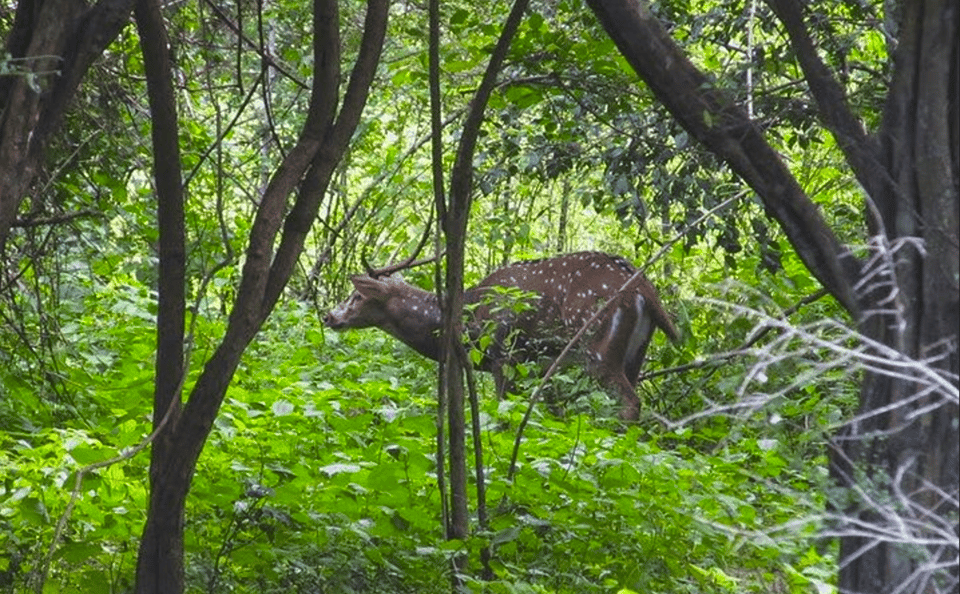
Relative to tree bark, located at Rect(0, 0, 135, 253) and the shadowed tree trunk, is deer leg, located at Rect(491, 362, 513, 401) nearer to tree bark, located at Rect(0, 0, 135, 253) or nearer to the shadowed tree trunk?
tree bark, located at Rect(0, 0, 135, 253)

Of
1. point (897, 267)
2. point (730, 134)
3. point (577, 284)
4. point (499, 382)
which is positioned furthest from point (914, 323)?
point (577, 284)

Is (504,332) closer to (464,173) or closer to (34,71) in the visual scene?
(464,173)

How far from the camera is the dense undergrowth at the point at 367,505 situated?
5.27 metres

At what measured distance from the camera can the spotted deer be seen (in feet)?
35.7

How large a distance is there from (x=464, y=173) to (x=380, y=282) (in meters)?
6.95

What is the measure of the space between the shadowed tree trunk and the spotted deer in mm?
6832

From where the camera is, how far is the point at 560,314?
11.5 m

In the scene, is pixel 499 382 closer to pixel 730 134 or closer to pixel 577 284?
pixel 577 284

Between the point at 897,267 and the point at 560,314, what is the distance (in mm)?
8427

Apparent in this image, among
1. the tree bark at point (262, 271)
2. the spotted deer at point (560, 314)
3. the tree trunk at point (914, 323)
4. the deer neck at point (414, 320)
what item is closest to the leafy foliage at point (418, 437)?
the tree bark at point (262, 271)

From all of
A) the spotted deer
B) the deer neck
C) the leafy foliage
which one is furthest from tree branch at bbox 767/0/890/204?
the deer neck

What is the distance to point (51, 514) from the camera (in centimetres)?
523

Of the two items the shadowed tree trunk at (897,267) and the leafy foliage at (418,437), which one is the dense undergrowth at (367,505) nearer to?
the leafy foliage at (418,437)

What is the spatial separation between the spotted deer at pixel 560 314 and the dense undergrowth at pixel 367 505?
13.5ft
